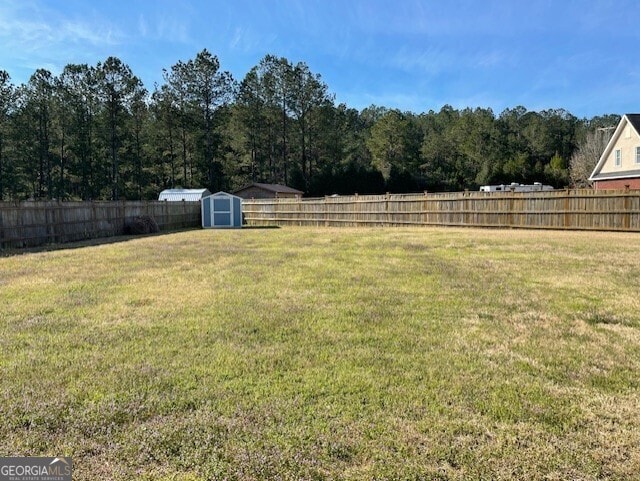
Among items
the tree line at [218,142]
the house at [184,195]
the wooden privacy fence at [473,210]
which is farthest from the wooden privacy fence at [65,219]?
the tree line at [218,142]

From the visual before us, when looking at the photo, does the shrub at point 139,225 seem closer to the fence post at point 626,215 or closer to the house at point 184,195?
the house at point 184,195

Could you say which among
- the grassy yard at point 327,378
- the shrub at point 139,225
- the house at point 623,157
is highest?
the house at point 623,157

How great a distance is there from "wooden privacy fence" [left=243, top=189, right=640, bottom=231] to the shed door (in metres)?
1.76

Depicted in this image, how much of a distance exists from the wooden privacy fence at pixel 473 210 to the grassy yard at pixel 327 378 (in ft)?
30.5

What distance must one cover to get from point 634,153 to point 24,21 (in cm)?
2584

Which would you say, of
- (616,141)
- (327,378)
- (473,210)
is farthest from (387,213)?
(327,378)

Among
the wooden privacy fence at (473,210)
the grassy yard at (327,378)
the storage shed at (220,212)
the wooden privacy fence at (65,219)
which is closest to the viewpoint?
the grassy yard at (327,378)

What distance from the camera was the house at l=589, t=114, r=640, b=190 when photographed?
21.8 meters

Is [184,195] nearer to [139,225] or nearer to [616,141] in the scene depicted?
[139,225]

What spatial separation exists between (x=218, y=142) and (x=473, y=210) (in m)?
29.5

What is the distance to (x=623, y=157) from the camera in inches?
891

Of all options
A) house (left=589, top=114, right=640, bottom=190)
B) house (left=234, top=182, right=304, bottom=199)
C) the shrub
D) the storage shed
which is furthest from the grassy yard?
house (left=234, top=182, right=304, bottom=199)

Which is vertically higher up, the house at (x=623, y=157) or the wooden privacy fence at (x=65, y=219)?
the house at (x=623, y=157)

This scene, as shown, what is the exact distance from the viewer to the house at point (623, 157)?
21.8 metres
